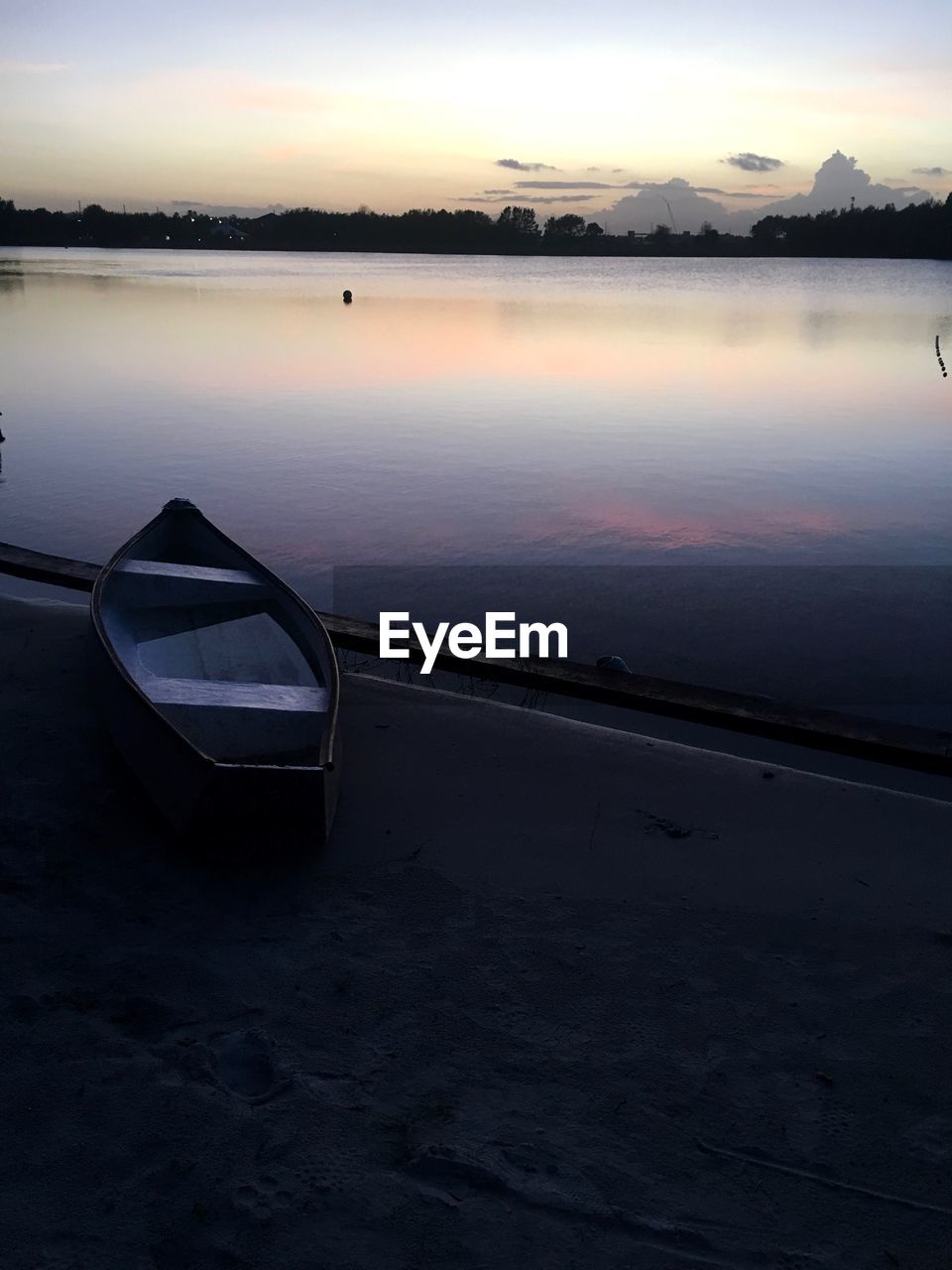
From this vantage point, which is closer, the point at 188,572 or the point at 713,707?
the point at 713,707

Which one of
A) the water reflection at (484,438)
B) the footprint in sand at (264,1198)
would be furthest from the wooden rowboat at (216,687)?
the water reflection at (484,438)

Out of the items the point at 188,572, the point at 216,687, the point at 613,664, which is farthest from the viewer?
the point at 613,664

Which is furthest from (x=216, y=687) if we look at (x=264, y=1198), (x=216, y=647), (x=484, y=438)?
(x=484, y=438)

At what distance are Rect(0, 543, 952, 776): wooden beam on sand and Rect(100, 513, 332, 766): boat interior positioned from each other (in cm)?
93

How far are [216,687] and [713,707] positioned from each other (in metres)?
3.04

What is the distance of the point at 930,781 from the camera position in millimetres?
6008

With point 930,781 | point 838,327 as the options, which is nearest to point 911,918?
point 930,781

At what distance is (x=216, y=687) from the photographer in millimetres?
5324

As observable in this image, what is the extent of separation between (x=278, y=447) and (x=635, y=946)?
15.7 m

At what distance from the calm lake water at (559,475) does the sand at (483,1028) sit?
144 inches

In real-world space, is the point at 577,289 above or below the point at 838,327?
above

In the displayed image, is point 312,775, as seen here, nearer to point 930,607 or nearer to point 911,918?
point 911,918

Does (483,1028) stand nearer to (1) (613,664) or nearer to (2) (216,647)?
(2) (216,647)

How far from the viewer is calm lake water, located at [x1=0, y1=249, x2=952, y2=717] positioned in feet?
30.8
